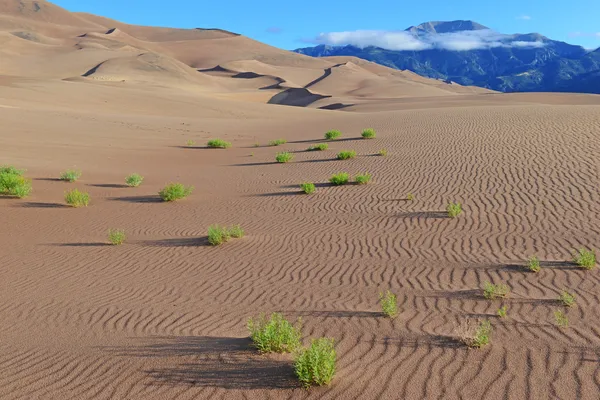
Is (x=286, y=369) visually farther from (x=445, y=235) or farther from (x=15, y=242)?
(x=15, y=242)

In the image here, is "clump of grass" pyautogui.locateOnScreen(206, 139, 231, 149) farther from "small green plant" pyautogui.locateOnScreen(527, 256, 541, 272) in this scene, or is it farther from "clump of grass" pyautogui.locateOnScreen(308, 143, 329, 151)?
"small green plant" pyautogui.locateOnScreen(527, 256, 541, 272)

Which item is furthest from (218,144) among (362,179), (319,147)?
(362,179)

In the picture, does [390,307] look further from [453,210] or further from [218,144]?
[218,144]

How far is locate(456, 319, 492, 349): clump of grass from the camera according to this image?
4.95 meters

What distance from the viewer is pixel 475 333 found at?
16.9 ft

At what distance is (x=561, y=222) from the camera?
971cm

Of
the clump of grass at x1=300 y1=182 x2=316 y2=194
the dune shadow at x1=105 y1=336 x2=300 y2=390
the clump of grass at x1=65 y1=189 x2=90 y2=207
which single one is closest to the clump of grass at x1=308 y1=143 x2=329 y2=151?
the clump of grass at x1=300 y1=182 x2=316 y2=194

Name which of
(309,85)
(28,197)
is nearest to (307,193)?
(28,197)

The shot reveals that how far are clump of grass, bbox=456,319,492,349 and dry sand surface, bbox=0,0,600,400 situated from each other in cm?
12

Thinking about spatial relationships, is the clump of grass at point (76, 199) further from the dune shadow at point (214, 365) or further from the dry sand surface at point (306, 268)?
the dune shadow at point (214, 365)

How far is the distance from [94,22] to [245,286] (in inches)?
8437

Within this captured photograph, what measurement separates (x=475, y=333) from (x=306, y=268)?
10.7ft

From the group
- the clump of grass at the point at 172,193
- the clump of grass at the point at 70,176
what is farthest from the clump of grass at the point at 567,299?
the clump of grass at the point at 70,176

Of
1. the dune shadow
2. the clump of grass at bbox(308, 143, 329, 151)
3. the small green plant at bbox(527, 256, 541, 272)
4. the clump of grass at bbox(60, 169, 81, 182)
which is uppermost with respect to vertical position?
the clump of grass at bbox(308, 143, 329, 151)
